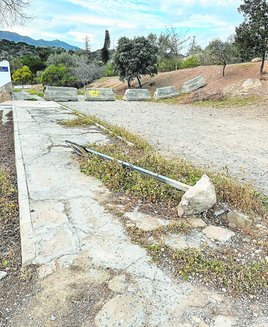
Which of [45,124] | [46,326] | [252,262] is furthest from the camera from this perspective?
[45,124]

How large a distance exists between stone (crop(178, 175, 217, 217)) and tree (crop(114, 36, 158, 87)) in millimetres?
18001

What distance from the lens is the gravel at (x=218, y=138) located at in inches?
177

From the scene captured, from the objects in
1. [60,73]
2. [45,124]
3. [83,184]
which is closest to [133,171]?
[83,184]

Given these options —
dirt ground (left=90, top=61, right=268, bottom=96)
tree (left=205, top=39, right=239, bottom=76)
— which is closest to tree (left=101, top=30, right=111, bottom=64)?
dirt ground (left=90, top=61, right=268, bottom=96)

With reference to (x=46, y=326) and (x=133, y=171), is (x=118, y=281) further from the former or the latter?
(x=133, y=171)

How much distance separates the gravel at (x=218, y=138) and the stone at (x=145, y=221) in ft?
5.33

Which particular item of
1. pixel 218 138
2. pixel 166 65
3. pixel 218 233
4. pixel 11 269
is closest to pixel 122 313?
pixel 11 269

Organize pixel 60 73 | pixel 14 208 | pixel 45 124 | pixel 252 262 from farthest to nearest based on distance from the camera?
pixel 60 73 → pixel 45 124 → pixel 14 208 → pixel 252 262

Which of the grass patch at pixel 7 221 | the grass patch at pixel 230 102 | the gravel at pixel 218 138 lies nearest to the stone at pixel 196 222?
the gravel at pixel 218 138

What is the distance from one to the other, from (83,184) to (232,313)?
94.3 inches

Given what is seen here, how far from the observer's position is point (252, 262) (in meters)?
2.17

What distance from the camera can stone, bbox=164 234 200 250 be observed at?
235 centimetres

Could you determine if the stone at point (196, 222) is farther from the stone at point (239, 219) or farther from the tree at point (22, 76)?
the tree at point (22, 76)

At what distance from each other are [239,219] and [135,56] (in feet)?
60.5
